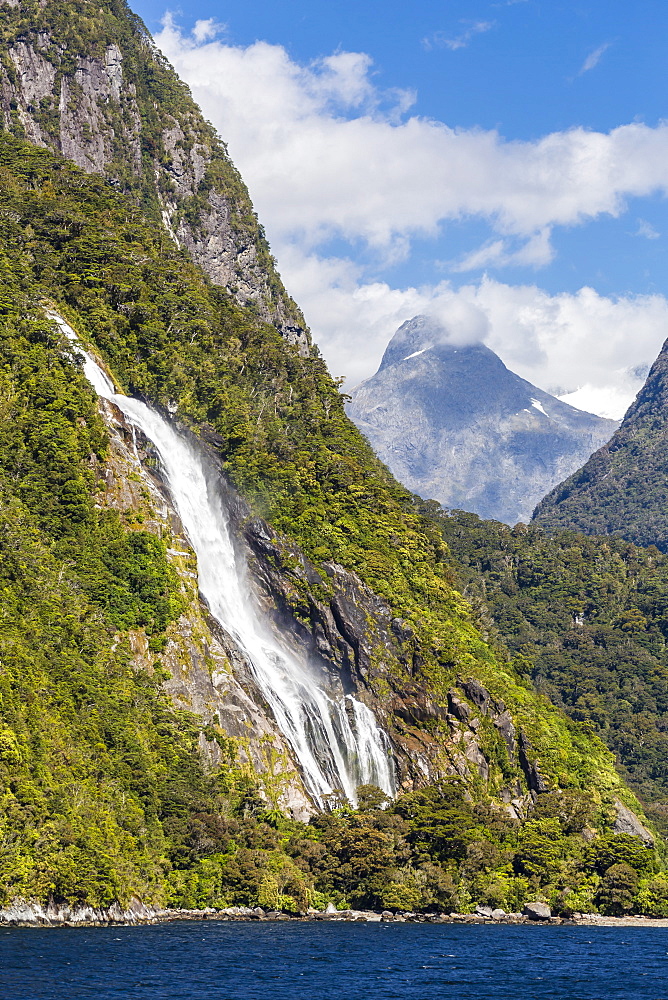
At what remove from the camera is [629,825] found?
96.6 metres

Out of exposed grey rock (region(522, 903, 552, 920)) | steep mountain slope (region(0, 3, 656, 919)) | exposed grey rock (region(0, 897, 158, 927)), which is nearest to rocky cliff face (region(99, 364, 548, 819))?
steep mountain slope (region(0, 3, 656, 919))

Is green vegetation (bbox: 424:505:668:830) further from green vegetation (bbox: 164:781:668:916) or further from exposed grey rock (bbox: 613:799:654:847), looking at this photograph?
green vegetation (bbox: 164:781:668:916)

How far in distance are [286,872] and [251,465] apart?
1589 inches

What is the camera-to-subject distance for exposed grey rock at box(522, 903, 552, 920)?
72.9m

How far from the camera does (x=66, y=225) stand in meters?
109

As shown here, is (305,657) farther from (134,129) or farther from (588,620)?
(134,129)

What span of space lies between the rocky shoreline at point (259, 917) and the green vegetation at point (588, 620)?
55.3 metres

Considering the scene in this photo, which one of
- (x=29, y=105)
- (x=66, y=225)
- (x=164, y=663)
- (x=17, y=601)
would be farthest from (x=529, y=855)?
(x=29, y=105)

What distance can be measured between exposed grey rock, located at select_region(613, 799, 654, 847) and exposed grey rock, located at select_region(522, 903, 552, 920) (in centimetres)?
2282

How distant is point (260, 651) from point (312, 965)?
134ft

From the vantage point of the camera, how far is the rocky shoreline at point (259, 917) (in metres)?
51.4

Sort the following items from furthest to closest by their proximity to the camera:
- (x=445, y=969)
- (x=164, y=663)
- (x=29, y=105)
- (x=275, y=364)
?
(x=29, y=105) → (x=275, y=364) → (x=164, y=663) → (x=445, y=969)

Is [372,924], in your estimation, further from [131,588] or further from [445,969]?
[131,588]

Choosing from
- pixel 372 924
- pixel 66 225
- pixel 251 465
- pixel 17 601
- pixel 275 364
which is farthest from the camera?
pixel 275 364
